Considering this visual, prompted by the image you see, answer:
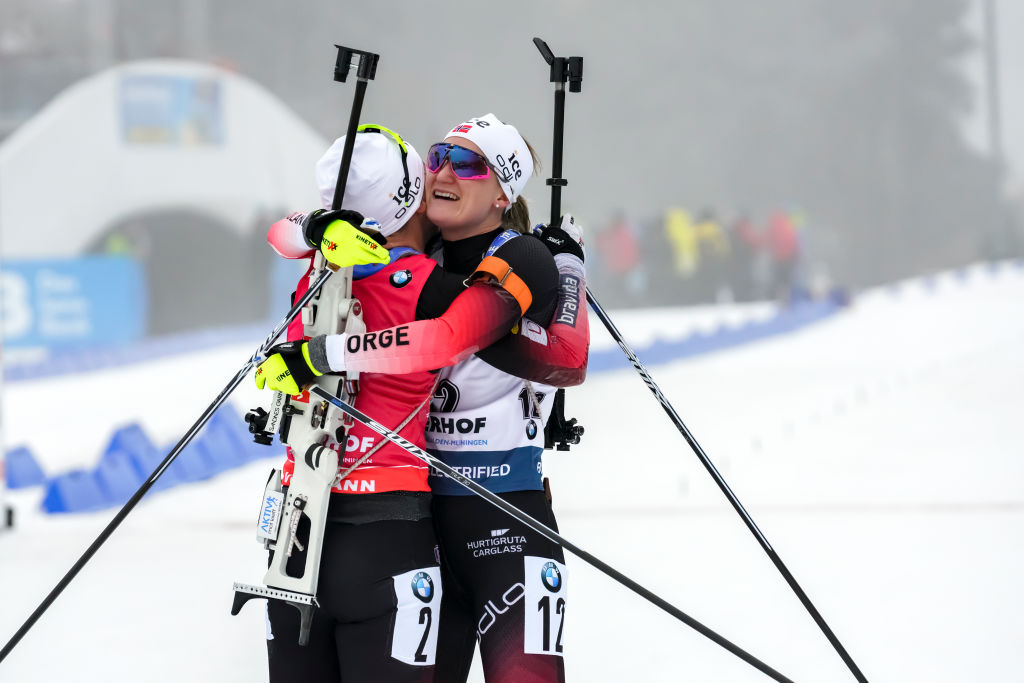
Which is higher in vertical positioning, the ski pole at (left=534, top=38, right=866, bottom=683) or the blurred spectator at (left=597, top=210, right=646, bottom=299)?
the blurred spectator at (left=597, top=210, right=646, bottom=299)

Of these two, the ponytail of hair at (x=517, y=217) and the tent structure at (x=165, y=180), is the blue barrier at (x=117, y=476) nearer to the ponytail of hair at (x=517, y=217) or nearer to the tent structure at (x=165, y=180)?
the ponytail of hair at (x=517, y=217)

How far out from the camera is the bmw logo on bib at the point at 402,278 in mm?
1926

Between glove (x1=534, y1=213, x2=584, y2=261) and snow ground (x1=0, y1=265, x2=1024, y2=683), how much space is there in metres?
1.87

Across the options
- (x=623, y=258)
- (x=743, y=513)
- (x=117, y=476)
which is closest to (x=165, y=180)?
(x=623, y=258)

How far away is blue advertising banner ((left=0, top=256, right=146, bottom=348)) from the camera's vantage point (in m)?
13.2

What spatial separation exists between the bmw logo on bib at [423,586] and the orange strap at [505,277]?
505 millimetres

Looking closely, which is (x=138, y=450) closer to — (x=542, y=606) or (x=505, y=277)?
(x=542, y=606)

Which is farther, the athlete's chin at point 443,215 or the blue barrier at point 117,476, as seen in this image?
the blue barrier at point 117,476

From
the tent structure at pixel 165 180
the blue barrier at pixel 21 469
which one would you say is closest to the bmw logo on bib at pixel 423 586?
the blue barrier at pixel 21 469

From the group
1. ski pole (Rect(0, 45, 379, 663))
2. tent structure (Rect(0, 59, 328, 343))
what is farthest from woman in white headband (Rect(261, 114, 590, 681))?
tent structure (Rect(0, 59, 328, 343))

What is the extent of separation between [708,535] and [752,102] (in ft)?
67.9

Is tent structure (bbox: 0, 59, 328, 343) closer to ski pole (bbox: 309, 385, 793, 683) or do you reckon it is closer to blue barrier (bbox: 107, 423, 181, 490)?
blue barrier (bbox: 107, 423, 181, 490)

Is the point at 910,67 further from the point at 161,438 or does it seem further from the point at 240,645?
the point at 240,645

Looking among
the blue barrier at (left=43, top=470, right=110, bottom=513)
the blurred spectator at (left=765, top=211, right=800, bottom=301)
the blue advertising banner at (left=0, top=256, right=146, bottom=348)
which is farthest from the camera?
the blurred spectator at (left=765, top=211, right=800, bottom=301)
